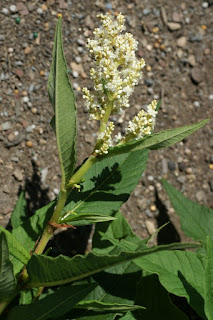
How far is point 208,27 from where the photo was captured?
3090 mm

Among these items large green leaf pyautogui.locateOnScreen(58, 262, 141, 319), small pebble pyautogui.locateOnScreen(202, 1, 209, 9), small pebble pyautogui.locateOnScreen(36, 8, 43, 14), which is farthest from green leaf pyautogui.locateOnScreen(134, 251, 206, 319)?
small pebble pyautogui.locateOnScreen(202, 1, 209, 9)

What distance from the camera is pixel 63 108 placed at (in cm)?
125

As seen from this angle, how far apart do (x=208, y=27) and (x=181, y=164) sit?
40.8 inches

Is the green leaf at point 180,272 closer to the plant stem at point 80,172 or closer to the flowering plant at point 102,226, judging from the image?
the flowering plant at point 102,226

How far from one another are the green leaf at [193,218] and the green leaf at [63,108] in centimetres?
110

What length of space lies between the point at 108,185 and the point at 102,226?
37 cm

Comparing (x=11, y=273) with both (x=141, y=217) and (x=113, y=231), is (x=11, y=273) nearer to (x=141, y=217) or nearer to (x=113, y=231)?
(x=113, y=231)

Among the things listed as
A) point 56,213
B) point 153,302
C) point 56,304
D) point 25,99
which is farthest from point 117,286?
point 25,99

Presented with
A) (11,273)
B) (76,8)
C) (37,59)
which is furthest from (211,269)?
(76,8)

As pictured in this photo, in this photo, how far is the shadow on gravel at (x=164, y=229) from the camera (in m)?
2.62

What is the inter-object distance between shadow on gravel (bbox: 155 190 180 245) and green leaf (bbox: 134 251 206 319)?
85 centimetres

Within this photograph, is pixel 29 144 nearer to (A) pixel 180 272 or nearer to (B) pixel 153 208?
(B) pixel 153 208

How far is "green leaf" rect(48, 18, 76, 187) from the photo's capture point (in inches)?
48.2

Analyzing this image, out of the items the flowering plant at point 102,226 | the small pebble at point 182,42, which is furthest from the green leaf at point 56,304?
the small pebble at point 182,42
